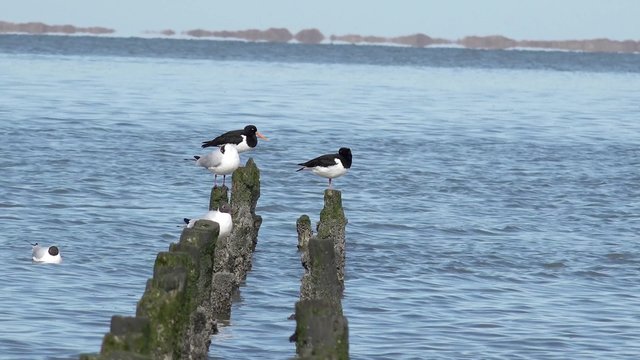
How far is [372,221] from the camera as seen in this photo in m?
27.5

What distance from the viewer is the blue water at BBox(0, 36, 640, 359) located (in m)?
17.0

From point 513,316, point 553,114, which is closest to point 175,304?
point 513,316

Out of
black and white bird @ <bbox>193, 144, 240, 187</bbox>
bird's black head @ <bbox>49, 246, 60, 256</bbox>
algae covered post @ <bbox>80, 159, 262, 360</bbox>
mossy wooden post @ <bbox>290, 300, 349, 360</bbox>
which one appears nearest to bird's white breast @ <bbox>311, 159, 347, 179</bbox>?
black and white bird @ <bbox>193, 144, 240, 187</bbox>

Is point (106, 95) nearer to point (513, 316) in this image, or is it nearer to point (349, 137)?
point (349, 137)

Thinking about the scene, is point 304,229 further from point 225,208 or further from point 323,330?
point 323,330

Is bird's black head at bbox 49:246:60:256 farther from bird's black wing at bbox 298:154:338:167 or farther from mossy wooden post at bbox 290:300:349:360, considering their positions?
mossy wooden post at bbox 290:300:349:360

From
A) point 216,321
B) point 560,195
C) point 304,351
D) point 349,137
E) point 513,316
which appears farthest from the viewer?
point 349,137

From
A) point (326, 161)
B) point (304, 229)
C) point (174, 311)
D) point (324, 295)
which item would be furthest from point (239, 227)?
point (174, 311)

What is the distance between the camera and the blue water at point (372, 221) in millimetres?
17031

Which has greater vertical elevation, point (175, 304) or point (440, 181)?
point (175, 304)

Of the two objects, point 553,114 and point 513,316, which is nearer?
point 513,316

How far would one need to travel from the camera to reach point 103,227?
25.0 meters

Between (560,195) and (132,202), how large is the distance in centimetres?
1066

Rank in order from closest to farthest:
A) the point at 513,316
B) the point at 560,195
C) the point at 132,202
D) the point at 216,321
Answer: the point at 216,321
the point at 513,316
the point at 132,202
the point at 560,195
